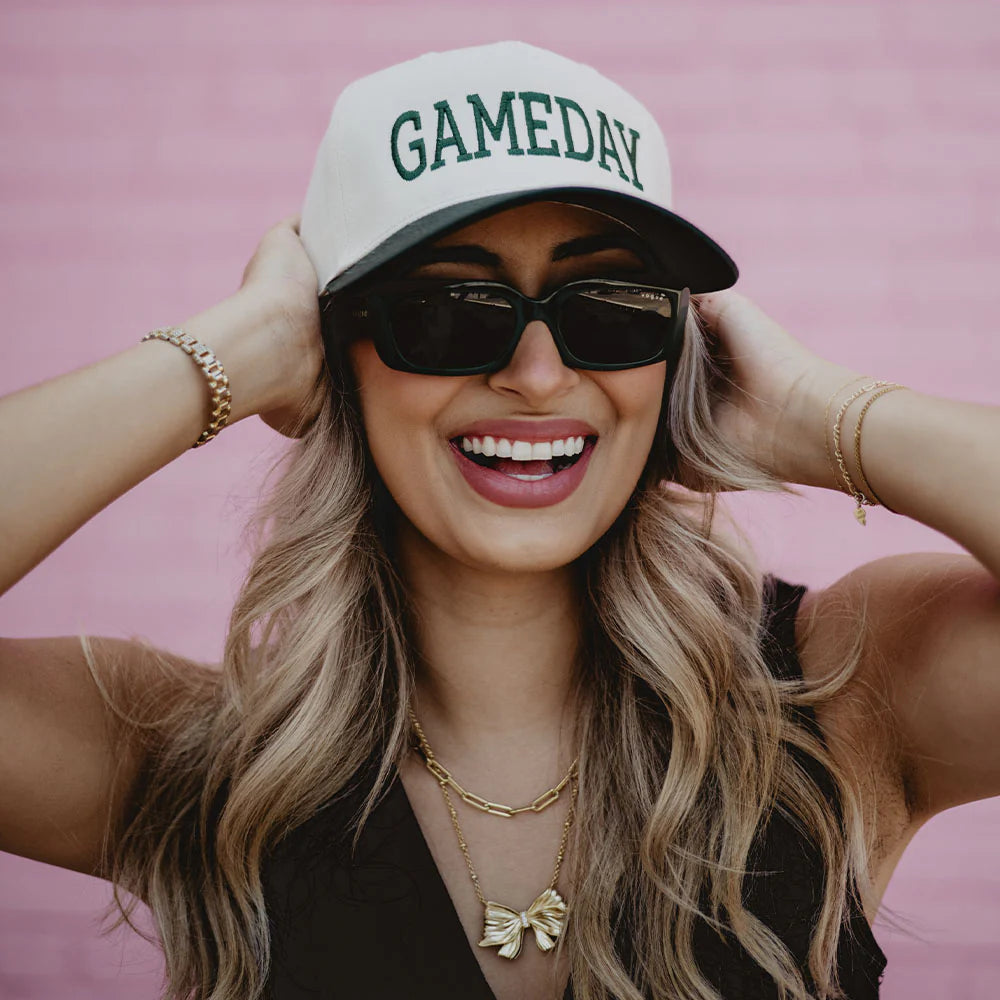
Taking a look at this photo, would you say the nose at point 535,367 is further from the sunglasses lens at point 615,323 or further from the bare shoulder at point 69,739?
the bare shoulder at point 69,739

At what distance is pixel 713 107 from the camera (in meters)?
3.34

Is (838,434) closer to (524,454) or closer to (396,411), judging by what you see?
(524,454)

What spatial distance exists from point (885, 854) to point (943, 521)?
52 centimetres

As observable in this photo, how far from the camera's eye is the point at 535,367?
1470 mm

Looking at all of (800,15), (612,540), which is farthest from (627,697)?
(800,15)

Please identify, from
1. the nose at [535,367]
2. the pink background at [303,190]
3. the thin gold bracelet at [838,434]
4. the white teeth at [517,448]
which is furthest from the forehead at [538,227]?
the pink background at [303,190]

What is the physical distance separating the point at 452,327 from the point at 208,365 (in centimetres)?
31

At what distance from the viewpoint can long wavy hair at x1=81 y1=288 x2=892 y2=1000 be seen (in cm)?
155

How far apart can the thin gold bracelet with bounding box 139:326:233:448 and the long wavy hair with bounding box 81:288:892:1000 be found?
0.74ft

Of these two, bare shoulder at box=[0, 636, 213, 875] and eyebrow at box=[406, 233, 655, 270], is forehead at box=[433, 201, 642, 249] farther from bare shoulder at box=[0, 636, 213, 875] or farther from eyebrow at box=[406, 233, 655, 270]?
bare shoulder at box=[0, 636, 213, 875]

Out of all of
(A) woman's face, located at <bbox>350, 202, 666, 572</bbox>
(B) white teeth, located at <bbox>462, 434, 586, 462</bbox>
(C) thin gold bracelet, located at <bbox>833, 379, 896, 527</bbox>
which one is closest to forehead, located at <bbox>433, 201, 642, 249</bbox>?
(A) woman's face, located at <bbox>350, 202, 666, 572</bbox>

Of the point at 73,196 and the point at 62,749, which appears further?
the point at 73,196

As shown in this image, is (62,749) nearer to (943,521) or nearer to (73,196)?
(943,521)

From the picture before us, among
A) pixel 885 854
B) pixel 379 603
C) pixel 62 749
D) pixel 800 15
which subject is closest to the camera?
pixel 62 749
